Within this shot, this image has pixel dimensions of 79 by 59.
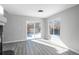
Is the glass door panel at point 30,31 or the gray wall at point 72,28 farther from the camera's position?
the glass door panel at point 30,31

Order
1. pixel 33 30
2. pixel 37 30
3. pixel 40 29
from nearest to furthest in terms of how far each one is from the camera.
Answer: pixel 33 30 → pixel 37 30 → pixel 40 29

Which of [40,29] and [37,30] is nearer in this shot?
[37,30]

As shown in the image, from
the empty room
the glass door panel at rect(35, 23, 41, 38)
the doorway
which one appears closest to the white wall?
the empty room

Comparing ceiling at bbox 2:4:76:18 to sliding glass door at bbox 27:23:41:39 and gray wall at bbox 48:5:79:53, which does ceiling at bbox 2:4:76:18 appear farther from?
sliding glass door at bbox 27:23:41:39

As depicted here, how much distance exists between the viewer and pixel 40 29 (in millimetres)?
9508

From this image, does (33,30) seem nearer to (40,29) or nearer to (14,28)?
(40,29)

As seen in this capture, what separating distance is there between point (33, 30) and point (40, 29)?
2.85ft

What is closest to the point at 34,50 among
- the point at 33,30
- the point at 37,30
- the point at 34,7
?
the point at 34,7

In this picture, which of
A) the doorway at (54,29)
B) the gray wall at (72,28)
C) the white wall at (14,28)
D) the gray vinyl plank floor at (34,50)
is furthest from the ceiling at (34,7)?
the gray vinyl plank floor at (34,50)

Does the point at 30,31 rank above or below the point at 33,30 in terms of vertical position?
below

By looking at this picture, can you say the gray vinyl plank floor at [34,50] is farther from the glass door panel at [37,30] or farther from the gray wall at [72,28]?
the glass door panel at [37,30]

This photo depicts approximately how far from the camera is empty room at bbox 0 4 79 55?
14.8 feet

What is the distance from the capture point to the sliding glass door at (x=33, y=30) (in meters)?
8.94
